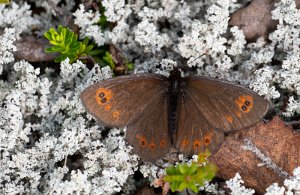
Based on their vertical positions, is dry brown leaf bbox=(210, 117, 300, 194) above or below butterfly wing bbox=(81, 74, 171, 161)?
below

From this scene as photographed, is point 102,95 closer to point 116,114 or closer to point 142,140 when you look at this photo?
point 116,114

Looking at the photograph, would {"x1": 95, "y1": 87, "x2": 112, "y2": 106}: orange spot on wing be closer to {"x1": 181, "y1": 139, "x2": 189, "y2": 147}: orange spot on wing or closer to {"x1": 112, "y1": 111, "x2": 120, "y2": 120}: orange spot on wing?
{"x1": 112, "y1": 111, "x2": 120, "y2": 120}: orange spot on wing

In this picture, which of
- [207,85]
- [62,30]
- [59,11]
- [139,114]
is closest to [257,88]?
[207,85]

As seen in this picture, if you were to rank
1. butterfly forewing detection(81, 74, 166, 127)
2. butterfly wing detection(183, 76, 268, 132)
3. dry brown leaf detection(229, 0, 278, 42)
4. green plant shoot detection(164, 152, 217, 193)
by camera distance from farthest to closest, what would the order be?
dry brown leaf detection(229, 0, 278, 42)
butterfly forewing detection(81, 74, 166, 127)
butterfly wing detection(183, 76, 268, 132)
green plant shoot detection(164, 152, 217, 193)

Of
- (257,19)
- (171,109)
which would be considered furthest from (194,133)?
(257,19)

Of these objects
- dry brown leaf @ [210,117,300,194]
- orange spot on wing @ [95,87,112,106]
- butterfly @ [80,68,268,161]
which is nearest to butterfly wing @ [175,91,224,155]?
butterfly @ [80,68,268,161]

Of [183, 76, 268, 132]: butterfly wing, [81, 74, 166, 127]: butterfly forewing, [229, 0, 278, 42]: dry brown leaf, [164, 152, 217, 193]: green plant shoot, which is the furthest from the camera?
[229, 0, 278, 42]: dry brown leaf
